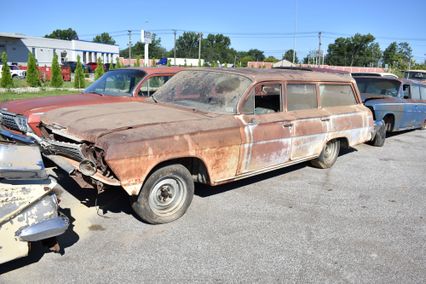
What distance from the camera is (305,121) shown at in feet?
19.0

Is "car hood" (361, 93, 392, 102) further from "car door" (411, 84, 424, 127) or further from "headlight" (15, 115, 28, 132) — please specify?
"headlight" (15, 115, 28, 132)

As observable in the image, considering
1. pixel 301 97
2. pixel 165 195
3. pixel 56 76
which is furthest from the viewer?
pixel 56 76

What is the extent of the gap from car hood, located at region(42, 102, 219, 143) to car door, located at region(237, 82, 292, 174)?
52cm

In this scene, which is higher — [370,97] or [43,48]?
[43,48]

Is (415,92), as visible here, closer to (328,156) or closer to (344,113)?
(344,113)

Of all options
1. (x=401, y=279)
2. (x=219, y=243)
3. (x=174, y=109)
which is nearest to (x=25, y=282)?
(x=219, y=243)

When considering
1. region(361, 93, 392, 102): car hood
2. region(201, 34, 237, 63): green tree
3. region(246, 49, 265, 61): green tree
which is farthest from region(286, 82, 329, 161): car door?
region(246, 49, 265, 61): green tree

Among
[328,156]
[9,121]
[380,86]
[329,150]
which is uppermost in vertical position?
[380,86]

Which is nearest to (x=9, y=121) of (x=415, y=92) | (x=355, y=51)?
(x=415, y=92)

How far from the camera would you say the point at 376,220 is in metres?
4.79

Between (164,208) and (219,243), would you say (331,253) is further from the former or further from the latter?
(164,208)

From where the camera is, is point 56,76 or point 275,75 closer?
point 275,75

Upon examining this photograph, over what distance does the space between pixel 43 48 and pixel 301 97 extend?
200 feet

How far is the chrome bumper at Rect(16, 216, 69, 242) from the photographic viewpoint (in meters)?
3.04
